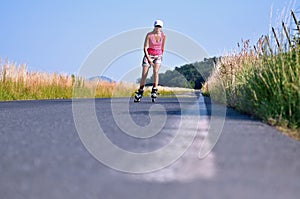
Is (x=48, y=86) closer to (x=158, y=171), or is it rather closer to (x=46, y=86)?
(x=46, y=86)

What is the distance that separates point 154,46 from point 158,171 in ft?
26.2

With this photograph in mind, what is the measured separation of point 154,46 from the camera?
11461 mm

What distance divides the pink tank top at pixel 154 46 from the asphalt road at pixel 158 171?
5.89 m

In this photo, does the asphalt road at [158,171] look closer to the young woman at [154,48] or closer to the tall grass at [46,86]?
the young woman at [154,48]

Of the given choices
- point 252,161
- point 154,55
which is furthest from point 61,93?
point 252,161

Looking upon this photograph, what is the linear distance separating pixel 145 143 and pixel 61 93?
16.7 meters

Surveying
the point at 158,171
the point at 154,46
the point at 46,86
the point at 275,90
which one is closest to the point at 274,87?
the point at 275,90

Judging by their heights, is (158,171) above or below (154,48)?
below

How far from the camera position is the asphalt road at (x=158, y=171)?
303 centimetres

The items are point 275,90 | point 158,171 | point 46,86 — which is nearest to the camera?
point 158,171

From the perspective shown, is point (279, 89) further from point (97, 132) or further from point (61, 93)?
point (61, 93)

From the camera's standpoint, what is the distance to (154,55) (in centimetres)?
1155

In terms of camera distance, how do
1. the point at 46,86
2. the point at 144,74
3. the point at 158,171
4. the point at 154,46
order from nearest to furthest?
the point at 158,171, the point at 154,46, the point at 144,74, the point at 46,86

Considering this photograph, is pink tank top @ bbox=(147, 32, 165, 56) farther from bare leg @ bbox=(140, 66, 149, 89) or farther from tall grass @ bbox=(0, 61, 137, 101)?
tall grass @ bbox=(0, 61, 137, 101)
